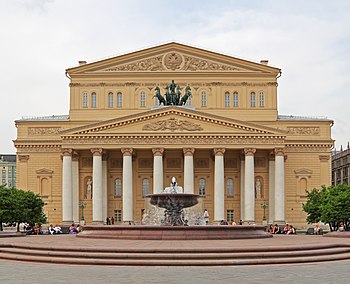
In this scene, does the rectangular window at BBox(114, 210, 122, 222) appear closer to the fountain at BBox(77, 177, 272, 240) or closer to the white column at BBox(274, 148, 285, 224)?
the white column at BBox(274, 148, 285, 224)

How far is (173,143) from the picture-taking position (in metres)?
73.6

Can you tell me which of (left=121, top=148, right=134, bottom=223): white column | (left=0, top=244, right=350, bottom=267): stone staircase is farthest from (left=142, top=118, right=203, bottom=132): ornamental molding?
(left=0, top=244, right=350, bottom=267): stone staircase

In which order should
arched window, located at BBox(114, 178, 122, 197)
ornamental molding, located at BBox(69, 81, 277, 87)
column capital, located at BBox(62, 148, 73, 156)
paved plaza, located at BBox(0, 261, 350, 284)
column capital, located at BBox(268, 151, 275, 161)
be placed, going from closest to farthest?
paved plaza, located at BBox(0, 261, 350, 284), column capital, located at BBox(62, 148, 73, 156), column capital, located at BBox(268, 151, 275, 161), arched window, located at BBox(114, 178, 122, 197), ornamental molding, located at BBox(69, 81, 277, 87)

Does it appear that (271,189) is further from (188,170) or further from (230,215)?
(188,170)

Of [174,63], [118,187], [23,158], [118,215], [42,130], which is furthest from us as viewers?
[174,63]

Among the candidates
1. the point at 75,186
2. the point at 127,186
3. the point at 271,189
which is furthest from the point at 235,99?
the point at 75,186

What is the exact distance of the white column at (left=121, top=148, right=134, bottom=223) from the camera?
7362 centimetres

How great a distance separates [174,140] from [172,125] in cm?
155

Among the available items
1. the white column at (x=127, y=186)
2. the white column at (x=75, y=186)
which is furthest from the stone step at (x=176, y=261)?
the white column at (x=75, y=186)

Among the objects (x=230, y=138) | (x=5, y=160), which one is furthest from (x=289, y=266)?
(x=5, y=160)

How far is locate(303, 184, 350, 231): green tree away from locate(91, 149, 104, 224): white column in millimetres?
21508

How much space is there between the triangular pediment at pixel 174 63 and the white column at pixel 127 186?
44.1 feet

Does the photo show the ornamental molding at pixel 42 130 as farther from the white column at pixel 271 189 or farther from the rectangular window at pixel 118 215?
the white column at pixel 271 189

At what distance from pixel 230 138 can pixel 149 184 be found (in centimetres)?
1181
